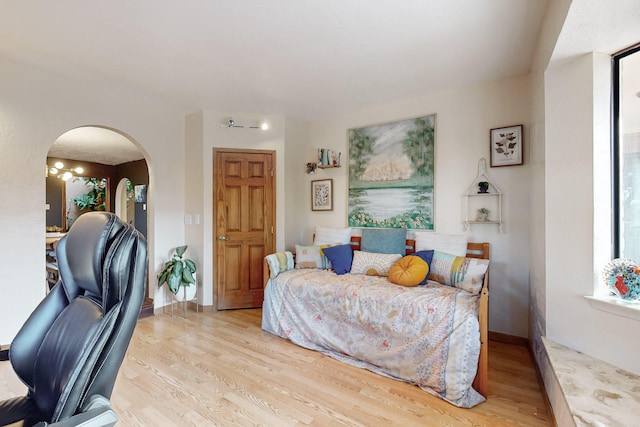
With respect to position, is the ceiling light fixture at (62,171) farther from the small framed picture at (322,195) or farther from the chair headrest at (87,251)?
the chair headrest at (87,251)

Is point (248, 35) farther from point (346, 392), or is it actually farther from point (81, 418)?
point (346, 392)

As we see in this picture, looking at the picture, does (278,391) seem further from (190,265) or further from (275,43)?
(275,43)

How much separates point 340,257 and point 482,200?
1.48m

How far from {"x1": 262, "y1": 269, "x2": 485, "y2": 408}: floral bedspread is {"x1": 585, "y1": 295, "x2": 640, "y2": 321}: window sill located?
618 millimetres

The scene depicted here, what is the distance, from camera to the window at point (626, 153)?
162 cm

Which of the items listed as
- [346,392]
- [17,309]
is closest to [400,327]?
[346,392]

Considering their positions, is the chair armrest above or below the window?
below

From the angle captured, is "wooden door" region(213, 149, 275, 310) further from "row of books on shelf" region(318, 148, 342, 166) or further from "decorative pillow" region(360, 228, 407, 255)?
"decorative pillow" region(360, 228, 407, 255)

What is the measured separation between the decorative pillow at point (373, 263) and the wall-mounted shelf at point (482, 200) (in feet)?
2.59

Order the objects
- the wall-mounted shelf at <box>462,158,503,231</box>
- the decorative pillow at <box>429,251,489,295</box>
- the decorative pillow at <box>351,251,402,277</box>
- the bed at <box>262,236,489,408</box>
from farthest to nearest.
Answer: the decorative pillow at <box>351,251,402,277</box>
the wall-mounted shelf at <box>462,158,503,231</box>
the decorative pillow at <box>429,251,489,295</box>
the bed at <box>262,236,489,408</box>

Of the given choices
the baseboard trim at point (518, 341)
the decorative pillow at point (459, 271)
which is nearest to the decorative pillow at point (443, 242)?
the decorative pillow at point (459, 271)

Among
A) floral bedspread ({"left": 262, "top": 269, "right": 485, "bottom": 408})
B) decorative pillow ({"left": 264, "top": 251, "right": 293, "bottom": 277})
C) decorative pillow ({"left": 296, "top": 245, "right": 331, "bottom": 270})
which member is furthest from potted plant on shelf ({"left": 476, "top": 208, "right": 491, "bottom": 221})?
decorative pillow ({"left": 264, "top": 251, "right": 293, "bottom": 277})

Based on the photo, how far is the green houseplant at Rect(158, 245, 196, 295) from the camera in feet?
11.4

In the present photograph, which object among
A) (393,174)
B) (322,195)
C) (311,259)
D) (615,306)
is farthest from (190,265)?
(615,306)
